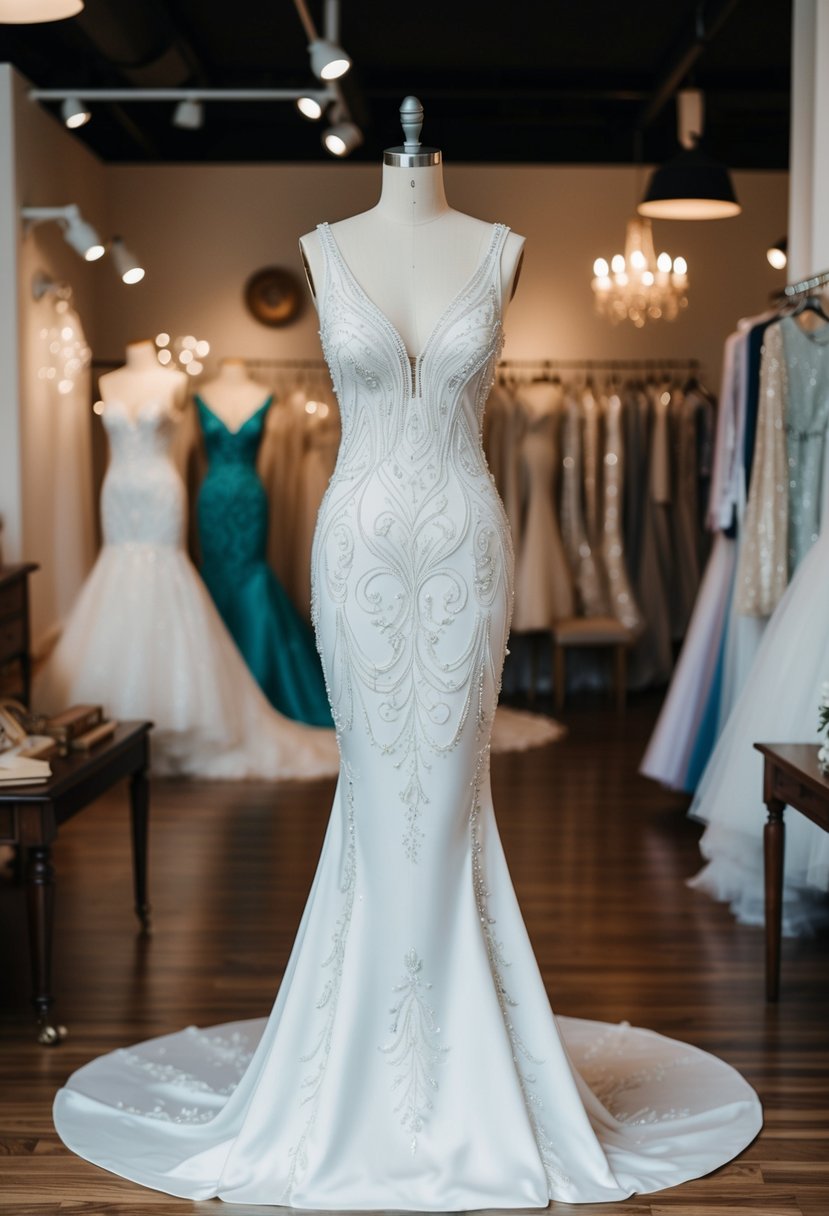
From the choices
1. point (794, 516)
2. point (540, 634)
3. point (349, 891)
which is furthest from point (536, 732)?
point (349, 891)

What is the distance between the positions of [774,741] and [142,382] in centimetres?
380

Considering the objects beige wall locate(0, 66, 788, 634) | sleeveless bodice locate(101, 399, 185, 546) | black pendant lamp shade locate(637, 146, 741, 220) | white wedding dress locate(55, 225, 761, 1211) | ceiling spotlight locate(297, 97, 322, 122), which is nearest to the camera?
white wedding dress locate(55, 225, 761, 1211)

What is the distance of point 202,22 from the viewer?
786 centimetres

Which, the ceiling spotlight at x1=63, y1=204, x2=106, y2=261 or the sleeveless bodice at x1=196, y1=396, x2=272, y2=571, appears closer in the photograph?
the ceiling spotlight at x1=63, y1=204, x2=106, y2=261

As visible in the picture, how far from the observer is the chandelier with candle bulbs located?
705 centimetres

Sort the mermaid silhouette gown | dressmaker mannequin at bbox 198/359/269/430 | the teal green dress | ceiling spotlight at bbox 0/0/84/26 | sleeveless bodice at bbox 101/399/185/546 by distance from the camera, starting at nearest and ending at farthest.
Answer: ceiling spotlight at bbox 0/0/84/26
the mermaid silhouette gown
sleeveless bodice at bbox 101/399/185/546
the teal green dress
dressmaker mannequin at bbox 198/359/269/430

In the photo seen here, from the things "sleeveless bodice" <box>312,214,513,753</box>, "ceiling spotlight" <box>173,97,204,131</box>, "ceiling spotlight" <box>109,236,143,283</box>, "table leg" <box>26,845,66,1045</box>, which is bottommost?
"table leg" <box>26,845,66,1045</box>

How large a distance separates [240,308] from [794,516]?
17.5 ft

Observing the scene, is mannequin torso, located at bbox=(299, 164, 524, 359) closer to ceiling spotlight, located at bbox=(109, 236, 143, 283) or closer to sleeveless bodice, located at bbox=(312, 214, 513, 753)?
sleeveless bodice, located at bbox=(312, 214, 513, 753)

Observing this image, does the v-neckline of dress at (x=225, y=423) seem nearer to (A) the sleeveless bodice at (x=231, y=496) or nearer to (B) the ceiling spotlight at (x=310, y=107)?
(A) the sleeveless bodice at (x=231, y=496)

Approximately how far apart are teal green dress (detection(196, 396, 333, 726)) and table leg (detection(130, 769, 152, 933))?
10.8ft

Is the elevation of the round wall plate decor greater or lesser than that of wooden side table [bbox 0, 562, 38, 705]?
greater

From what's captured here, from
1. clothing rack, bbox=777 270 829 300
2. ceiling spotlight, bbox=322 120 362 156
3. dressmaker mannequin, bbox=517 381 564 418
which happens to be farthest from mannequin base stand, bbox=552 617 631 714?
clothing rack, bbox=777 270 829 300

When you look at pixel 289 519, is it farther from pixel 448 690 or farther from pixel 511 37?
pixel 448 690
